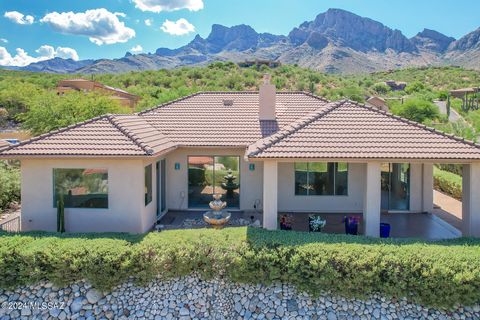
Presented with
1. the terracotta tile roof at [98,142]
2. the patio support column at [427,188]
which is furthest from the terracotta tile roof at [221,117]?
the patio support column at [427,188]

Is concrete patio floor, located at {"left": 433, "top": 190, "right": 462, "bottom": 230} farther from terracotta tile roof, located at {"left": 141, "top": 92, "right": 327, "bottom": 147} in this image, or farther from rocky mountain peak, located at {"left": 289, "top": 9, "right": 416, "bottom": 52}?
rocky mountain peak, located at {"left": 289, "top": 9, "right": 416, "bottom": 52}

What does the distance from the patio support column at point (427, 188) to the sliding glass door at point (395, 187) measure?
0.67m

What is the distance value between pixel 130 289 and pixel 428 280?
7.80 m

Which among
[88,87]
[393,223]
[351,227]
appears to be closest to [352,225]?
[351,227]

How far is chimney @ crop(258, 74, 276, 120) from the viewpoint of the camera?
1895 centimetres

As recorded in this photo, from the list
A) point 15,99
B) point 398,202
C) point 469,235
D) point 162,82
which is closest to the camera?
point 469,235

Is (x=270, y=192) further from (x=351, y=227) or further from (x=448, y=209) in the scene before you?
(x=448, y=209)

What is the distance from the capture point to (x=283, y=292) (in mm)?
10125

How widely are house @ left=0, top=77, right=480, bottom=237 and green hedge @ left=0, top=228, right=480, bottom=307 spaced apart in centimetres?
274

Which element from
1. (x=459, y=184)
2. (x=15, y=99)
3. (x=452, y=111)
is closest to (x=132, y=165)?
(x=459, y=184)

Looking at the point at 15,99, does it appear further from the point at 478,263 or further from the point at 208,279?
the point at 478,263

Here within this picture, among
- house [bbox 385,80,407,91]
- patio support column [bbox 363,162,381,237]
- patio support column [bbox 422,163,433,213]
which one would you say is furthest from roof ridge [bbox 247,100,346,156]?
house [bbox 385,80,407,91]

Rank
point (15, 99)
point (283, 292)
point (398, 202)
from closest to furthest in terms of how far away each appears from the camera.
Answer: point (283, 292) → point (398, 202) → point (15, 99)

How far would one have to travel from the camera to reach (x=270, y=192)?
1302cm
